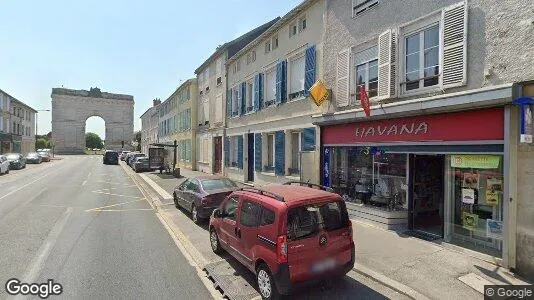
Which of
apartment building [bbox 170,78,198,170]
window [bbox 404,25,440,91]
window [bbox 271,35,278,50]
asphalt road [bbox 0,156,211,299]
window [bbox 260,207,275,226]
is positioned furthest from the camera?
apartment building [bbox 170,78,198,170]

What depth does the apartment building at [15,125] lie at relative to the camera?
161ft

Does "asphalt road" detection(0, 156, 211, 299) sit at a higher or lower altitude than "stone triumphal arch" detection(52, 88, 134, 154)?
lower

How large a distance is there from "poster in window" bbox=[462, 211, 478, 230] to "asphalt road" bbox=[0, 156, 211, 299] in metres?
5.80

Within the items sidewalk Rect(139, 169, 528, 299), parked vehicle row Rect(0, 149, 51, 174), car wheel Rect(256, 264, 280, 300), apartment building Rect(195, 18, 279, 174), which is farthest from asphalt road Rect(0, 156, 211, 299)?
parked vehicle row Rect(0, 149, 51, 174)

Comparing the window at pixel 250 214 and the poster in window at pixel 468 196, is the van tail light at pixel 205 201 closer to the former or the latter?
→ the window at pixel 250 214

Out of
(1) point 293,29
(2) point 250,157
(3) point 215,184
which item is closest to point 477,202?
(3) point 215,184

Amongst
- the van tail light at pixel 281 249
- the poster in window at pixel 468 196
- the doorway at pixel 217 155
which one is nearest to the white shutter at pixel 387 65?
the poster in window at pixel 468 196

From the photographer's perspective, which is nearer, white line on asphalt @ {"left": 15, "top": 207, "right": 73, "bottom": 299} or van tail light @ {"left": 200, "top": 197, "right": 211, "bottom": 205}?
white line on asphalt @ {"left": 15, "top": 207, "right": 73, "bottom": 299}

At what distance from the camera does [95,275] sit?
6172mm

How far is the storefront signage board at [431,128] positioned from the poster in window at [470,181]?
0.84 metres

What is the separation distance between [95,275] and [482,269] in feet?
23.3

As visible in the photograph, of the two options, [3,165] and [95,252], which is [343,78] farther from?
[3,165]

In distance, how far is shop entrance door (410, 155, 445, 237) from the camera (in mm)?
9062

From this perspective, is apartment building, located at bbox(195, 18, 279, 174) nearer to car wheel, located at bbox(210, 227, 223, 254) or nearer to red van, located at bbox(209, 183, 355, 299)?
car wheel, located at bbox(210, 227, 223, 254)
